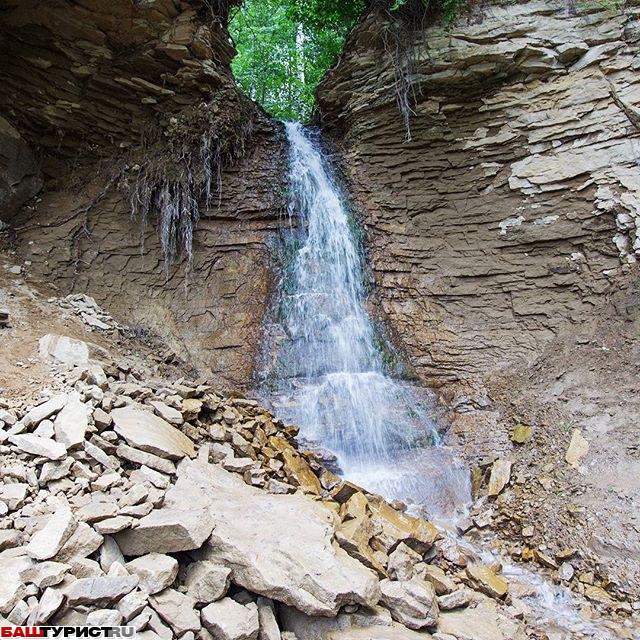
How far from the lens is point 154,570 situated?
92.0 inches

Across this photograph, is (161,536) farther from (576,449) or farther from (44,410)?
(576,449)

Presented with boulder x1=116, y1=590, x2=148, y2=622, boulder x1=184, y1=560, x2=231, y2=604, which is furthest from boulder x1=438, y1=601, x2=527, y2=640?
boulder x1=116, y1=590, x2=148, y2=622

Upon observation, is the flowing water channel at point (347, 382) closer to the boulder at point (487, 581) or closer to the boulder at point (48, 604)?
the boulder at point (487, 581)

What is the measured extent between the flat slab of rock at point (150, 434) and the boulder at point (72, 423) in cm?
26

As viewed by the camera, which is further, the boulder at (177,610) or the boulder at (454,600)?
the boulder at (454,600)

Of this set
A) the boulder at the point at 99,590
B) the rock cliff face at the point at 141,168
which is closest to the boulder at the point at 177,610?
the boulder at the point at 99,590

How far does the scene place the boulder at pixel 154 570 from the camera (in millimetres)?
2297

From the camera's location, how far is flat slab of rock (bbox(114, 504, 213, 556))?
8.18 ft

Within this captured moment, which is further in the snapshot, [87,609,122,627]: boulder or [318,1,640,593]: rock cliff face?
[318,1,640,593]: rock cliff face

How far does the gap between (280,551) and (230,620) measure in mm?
473

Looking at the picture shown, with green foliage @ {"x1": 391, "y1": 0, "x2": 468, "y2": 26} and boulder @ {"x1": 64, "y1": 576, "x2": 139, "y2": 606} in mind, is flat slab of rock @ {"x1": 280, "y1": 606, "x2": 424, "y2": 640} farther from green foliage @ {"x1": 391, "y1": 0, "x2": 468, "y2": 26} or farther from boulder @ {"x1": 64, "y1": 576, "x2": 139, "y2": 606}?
green foliage @ {"x1": 391, "y1": 0, "x2": 468, "y2": 26}

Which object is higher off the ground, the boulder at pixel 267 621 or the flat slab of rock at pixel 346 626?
the boulder at pixel 267 621

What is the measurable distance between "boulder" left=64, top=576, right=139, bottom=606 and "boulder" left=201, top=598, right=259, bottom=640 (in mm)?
421

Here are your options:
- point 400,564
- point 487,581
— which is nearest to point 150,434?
point 400,564
